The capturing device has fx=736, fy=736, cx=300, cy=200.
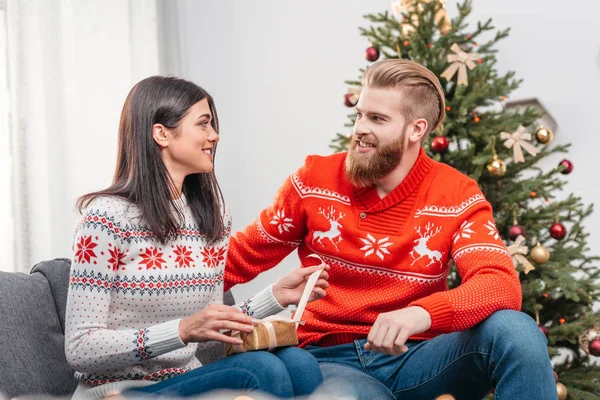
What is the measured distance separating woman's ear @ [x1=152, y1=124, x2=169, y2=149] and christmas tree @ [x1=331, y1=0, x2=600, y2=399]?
1.20 m

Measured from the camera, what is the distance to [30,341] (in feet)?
5.67

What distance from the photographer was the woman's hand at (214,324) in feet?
4.65

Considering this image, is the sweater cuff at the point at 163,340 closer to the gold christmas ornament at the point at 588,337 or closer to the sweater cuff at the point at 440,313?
the sweater cuff at the point at 440,313

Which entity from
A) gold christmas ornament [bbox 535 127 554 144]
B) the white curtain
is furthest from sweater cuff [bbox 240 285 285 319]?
gold christmas ornament [bbox 535 127 554 144]

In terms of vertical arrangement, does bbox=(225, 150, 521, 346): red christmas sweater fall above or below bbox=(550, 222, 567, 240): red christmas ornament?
above

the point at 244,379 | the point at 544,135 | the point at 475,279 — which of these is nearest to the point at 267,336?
the point at 244,379

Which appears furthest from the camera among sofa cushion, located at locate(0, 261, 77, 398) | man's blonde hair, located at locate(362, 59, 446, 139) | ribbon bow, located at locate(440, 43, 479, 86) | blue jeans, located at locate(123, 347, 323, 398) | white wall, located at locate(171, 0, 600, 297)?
white wall, located at locate(171, 0, 600, 297)

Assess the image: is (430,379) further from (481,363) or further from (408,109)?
(408,109)

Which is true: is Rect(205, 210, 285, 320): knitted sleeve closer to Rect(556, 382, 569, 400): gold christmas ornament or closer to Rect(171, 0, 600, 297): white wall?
Rect(556, 382, 569, 400): gold christmas ornament

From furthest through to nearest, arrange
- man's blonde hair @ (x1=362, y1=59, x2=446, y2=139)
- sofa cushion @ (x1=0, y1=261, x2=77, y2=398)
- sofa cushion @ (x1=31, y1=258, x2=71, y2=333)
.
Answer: man's blonde hair @ (x1=362, y1=59, x2=446, y2=139) < sofa cushion @ (x1=31, y1=258, x2=71, y2=333) < sofa cushion @ (x1=0, y1=261, x2=77, y2=398)

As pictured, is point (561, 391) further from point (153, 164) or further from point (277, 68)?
point (277, 68)

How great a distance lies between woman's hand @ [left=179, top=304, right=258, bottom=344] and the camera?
142 cm

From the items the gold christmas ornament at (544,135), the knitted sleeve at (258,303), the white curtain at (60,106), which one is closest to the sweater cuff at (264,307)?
the knitted sleeve at (258,303)

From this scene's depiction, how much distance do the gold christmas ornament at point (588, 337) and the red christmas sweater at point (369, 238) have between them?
1.08 metres
